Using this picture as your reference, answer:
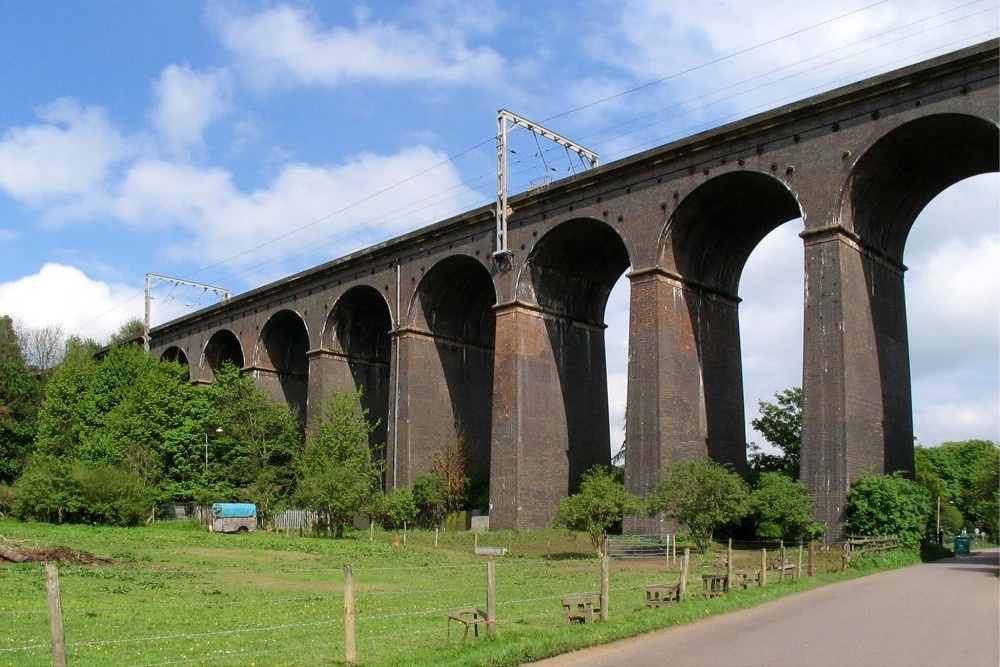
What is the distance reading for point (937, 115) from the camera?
27906mm

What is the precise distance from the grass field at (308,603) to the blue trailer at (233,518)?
12.4 m

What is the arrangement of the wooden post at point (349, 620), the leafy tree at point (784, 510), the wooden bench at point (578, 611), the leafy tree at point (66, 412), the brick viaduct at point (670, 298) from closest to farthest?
1. the wooden post at point (349, 620)
2. the wooden bench at point (578, 611)
3. the leafy tree at point (784, 510)
4. the brick viaduct at point (670, 298)
5. the leafy tree at point (66, 412)

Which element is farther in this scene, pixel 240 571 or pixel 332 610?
pixel 240 571

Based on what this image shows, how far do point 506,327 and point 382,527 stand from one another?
12.5 m

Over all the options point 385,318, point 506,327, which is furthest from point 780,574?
point 385,318

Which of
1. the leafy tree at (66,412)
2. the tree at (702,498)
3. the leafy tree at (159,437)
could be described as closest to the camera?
the tree at (702,498)

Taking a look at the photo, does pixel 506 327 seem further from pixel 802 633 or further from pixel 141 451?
pixel 802 633

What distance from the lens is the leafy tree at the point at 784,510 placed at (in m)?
28.2

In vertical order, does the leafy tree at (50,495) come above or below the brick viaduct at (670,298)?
below

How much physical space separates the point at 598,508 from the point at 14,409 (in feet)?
167

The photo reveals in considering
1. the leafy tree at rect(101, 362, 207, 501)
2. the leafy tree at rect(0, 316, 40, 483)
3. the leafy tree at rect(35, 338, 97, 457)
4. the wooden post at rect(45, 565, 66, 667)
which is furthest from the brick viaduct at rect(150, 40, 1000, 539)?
the leafy tree at rect(0, 316, 40, 483)

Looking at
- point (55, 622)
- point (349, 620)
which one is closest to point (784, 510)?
point (349, 620)

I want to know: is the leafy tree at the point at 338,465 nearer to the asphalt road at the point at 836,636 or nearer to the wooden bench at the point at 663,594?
the wooden bench at the point at 663,594

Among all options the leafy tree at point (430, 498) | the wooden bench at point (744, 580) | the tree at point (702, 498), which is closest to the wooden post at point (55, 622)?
the wooden bench at point (744, 580)
